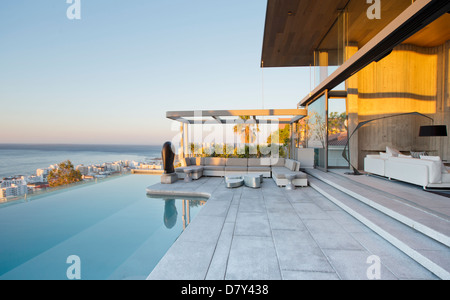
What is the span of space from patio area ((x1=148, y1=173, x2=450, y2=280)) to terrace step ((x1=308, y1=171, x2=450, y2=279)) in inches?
1.7

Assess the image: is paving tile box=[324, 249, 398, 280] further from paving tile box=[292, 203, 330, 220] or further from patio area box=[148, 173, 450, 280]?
paving tile box=[292, 203, 330, 220]

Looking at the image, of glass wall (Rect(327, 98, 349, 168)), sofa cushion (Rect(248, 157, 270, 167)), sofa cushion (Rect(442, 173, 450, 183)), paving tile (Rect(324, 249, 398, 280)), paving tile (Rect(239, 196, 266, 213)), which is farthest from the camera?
sofa cushion (Rect(248, 157, 270, 167))

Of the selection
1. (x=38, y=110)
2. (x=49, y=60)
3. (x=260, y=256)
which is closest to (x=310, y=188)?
(x=260, y=256)

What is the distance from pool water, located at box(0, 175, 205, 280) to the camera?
2506 millimetres

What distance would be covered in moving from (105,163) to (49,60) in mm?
4470

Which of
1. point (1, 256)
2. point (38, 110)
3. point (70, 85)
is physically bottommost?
point (1, 256)

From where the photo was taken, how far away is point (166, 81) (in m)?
11.0

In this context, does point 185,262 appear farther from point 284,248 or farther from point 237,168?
point 237,168

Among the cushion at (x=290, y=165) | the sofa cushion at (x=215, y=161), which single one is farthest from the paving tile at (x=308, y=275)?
the sofa cushion at (x=215, y=161)

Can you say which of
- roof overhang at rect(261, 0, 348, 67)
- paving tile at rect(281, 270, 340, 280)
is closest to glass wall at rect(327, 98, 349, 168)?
roof overhang at rect(261, 0, 348, 67)

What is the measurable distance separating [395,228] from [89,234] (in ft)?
16.4

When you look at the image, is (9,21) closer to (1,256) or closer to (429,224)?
(1,256)

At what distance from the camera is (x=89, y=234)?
11.2 ft

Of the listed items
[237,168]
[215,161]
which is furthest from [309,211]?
[215,161]
